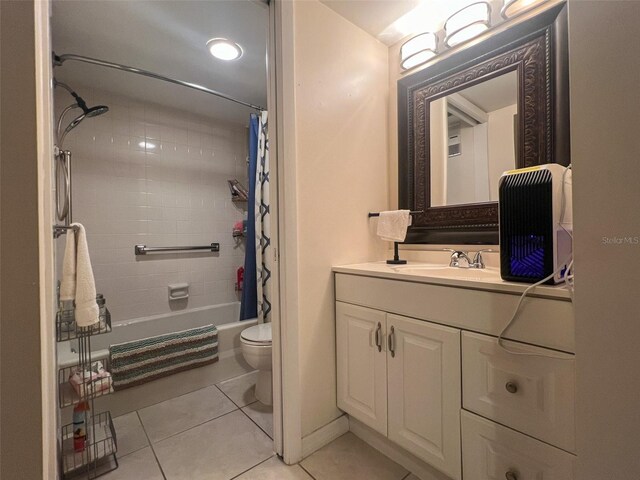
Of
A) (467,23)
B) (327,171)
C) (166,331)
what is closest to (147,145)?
(166,331)

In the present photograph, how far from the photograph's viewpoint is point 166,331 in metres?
2.47

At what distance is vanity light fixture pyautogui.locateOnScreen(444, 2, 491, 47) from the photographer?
1317 mm

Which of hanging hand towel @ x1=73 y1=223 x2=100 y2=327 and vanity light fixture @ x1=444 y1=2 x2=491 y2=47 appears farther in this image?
vanity light fixture @ x1=444 y1=2 x2=491 y2=47

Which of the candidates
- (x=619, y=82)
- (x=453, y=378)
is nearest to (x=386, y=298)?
(x=453, y=378)

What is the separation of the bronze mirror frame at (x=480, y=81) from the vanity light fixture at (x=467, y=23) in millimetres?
61

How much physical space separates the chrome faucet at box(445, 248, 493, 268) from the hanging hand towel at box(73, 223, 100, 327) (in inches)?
64.8

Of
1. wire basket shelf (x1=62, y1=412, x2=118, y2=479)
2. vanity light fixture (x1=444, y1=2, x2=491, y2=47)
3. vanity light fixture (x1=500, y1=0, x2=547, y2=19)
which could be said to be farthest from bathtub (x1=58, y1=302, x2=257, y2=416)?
vanity light fixture (x1=500, y1=0, x2=547, y2=19)

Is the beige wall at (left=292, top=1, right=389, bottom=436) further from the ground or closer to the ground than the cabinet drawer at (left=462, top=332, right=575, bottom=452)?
further from the ground

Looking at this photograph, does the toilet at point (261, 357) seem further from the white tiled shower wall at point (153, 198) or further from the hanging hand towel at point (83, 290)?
the white tiled shower wall at point (153, 198)

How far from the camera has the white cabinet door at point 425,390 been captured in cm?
101

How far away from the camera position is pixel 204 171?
9.11 feet

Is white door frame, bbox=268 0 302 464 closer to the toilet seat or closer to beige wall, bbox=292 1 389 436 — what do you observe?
beige wall, bbox=292 1 389 436

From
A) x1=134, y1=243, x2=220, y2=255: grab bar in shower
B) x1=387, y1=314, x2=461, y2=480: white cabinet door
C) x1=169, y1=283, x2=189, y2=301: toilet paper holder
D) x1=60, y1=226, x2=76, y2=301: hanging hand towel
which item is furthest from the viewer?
x1=169, y1=283, x2=189, y2=301: toilet paper holder

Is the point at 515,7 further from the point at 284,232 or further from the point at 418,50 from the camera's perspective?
the point at 284,232
